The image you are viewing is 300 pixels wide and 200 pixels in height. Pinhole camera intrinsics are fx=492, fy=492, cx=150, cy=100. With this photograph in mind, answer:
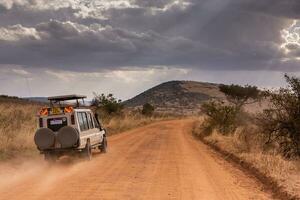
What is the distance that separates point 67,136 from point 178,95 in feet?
495

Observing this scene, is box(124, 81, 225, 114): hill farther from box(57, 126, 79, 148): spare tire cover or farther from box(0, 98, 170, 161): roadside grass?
box(57, 126, 79, 148): spare tire cover

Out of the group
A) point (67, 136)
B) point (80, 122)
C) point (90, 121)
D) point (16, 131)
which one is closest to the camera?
point (67, 136)

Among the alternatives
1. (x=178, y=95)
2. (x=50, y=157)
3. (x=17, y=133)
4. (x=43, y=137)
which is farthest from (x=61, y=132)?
(x=178, y=95)

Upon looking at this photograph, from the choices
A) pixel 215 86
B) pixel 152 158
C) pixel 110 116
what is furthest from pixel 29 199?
pixel 215 86

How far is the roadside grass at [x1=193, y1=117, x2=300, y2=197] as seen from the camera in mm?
13121

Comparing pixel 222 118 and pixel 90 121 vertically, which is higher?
pixel 90 121

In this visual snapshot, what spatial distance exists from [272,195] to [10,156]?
10.3 meters

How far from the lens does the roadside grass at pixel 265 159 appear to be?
13121 mm

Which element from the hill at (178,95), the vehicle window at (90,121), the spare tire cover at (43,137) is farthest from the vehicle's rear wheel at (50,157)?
the hill at (178,95)

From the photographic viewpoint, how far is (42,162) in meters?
18.7

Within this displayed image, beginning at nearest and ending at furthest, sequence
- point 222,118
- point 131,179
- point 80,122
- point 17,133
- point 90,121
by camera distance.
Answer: point 131,179 < point 80,122 < point 90,121 < point 17,133 < point 222,118

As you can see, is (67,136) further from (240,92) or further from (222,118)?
(240,92)

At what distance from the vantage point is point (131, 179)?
13656 millimetres

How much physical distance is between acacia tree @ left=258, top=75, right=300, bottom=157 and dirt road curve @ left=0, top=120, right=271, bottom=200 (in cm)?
266
